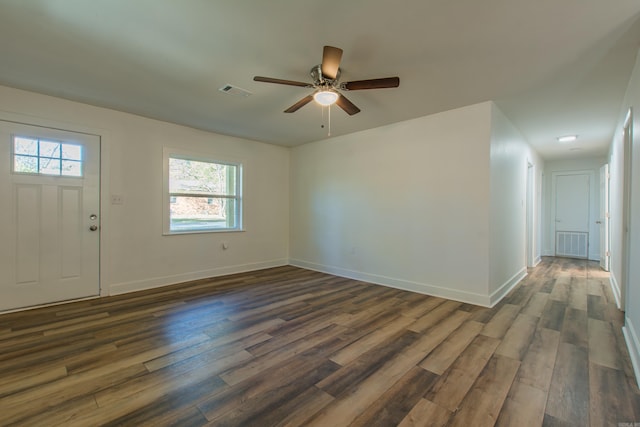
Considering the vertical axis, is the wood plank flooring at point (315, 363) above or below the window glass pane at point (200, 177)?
below

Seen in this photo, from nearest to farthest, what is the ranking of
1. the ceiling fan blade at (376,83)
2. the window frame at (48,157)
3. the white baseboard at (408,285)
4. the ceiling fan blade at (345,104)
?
1. the ceiling fan blade at (376,83)
2. the ceiling fan blade at (345,104)
3. the window frame at (48,157)
4. the white baseboard at (408,285)

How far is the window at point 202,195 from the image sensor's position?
4.48m

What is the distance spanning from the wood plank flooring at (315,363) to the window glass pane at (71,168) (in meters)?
1.63

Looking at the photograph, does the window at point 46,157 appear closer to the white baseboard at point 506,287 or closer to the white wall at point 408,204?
the white wall at point 408,204

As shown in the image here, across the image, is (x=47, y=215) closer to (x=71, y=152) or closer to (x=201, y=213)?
(x=71, y=152)

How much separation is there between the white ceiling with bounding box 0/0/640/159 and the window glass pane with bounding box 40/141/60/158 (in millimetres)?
598

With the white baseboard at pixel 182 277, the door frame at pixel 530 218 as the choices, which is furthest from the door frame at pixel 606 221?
the white baseboard at pixel 182 277

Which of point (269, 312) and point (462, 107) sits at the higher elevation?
point (462, 107)

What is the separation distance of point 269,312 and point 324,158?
3133 millimetres

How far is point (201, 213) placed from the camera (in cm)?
486

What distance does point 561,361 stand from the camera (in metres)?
2.18

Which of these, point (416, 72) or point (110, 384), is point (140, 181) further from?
point (416, 72)

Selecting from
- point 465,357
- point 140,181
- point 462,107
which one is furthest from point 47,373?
point 462,107

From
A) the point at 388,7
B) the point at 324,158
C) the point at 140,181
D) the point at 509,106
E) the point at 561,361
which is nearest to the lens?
the point at 388,7
